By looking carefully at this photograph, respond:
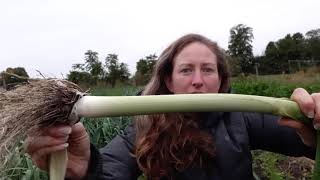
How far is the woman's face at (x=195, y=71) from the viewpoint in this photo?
6.01 feet

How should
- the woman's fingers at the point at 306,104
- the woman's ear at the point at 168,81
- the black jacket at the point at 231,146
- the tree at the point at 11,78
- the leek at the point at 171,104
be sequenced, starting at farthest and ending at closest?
the woman's ear at the point at 168,81
the black jacket at the point at 231,146
the tree at the point at 11,78
the woman's fingers at the point at 306,104
the leek at the point at 171,104

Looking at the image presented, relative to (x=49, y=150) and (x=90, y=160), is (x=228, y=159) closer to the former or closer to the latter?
(x=90, y=160)

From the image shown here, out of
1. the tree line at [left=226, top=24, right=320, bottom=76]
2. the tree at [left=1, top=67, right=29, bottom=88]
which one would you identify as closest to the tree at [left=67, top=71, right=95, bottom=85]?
the tree at [left=1, top=67, right=29, bottom=88]

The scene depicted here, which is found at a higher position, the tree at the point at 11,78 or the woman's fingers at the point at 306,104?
the tree at the point at 11,78

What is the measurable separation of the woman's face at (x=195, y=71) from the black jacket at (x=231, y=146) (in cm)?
12

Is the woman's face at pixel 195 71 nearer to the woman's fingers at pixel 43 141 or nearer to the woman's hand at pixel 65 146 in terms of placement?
the woman's hand at pixel 65 146

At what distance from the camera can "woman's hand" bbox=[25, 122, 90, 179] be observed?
125 cm

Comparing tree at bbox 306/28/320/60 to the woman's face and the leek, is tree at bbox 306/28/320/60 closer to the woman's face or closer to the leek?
the woman's face

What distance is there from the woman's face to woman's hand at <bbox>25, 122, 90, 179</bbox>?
18.7 inches

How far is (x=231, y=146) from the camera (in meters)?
1.80

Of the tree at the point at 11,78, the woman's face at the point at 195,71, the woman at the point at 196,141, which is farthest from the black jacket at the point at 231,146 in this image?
the tree at the point at 11,78

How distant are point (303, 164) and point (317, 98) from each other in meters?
3.87

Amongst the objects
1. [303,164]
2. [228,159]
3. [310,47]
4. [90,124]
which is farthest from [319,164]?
[310,47]

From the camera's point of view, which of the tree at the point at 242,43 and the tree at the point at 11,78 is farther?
the tree at the point at 242,43
